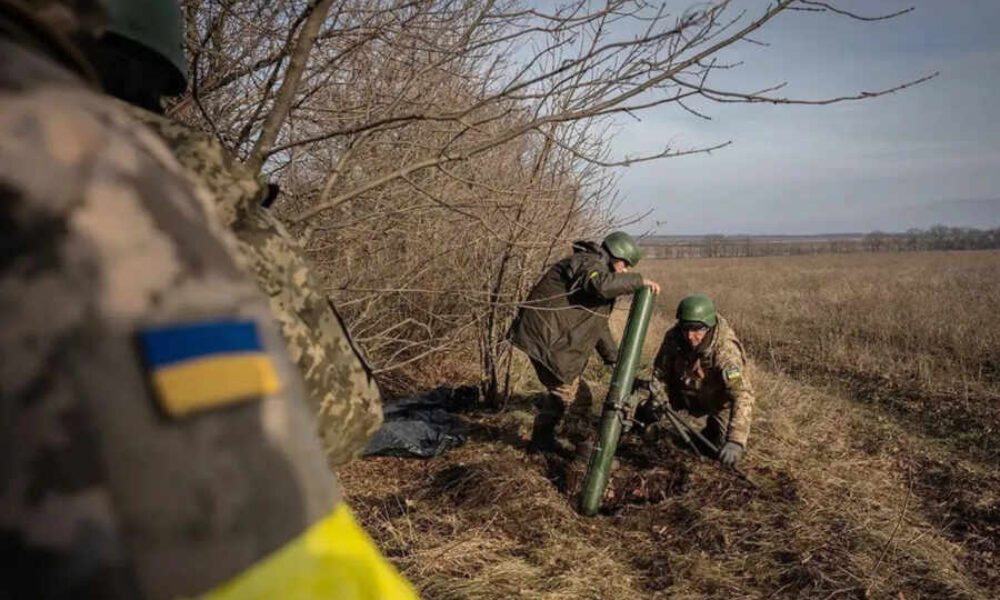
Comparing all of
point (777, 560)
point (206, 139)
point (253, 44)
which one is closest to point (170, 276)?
point (206, 139)

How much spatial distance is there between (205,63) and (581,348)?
382cm

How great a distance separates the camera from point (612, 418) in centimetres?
452

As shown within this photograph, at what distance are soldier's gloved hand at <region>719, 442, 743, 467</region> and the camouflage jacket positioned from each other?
5 cm

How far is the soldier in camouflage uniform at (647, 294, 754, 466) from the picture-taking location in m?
4.98

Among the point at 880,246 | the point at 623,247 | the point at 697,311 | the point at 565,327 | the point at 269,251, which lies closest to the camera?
the point at 269,251

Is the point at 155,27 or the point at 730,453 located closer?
the point at 155,27

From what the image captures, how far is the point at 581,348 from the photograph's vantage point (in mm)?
5781

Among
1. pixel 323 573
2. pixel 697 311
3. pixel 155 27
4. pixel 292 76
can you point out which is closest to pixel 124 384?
pixel 323 573

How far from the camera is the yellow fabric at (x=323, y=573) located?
0.50 meters

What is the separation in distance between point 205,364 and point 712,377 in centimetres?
528

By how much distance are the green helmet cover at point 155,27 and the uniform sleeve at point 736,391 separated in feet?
14.8

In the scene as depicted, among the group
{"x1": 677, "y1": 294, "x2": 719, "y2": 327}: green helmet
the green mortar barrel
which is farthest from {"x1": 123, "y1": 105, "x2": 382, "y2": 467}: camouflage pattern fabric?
{"x1": 677, "y1": 294, "x2": 719, "y2": 327}: green helmet

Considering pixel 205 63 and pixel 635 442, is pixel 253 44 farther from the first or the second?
pixel 635 442

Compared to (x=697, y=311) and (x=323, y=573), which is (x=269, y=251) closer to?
(x=323, y=573)
